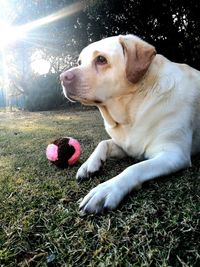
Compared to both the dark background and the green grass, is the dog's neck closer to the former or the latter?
the green grass

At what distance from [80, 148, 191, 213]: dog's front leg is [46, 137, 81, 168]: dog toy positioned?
84cm

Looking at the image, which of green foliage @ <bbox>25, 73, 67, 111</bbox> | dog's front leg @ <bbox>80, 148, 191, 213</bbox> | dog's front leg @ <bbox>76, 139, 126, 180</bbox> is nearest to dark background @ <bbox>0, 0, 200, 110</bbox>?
green foliage @ <bbox>25, 73, 67, 111</bbox>

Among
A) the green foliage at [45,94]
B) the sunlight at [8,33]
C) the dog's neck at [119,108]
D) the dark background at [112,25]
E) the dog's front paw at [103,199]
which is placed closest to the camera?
the dog's front paw at [103,199]

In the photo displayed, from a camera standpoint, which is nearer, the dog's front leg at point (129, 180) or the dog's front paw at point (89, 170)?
the dog's front leg at point (129, 180)

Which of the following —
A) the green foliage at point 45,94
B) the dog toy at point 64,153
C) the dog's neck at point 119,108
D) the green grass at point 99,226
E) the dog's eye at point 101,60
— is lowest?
the green foliage at point 45,94

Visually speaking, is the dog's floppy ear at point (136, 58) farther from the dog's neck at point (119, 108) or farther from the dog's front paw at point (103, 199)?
the dog's front paw at point (103, 199)

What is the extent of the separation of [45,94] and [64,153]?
10.8 meters

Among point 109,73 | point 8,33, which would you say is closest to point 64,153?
point 109,73

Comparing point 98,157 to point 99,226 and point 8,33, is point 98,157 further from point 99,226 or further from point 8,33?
point 8,33

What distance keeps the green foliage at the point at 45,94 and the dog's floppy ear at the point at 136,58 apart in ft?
34.6

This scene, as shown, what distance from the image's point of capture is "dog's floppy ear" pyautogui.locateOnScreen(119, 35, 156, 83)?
2.76 metres

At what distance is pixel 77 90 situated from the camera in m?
2.75

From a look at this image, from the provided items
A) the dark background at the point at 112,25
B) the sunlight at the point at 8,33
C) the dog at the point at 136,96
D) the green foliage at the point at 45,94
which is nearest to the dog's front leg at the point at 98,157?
the dog at the point at 136,96

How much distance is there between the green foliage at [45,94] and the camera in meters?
13.3
